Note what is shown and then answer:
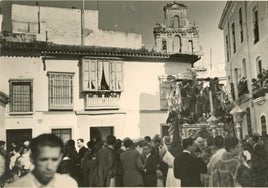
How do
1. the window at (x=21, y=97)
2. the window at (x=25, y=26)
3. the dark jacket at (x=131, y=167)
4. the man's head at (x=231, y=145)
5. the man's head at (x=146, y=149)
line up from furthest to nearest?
the window at (x=25, y=26) → the window at (x=21, y=97) → the man's head at (x=146, y=149) → the dark jacket at (x=131, y=167) → the man's head at (x=231, y=145)

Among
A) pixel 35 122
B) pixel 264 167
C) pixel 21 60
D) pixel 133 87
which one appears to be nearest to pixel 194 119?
pixel 133 87

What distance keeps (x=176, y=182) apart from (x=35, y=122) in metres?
2.09

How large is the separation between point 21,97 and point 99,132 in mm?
1318

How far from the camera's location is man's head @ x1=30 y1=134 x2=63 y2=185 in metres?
3.10

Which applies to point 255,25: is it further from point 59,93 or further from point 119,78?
point 59,93

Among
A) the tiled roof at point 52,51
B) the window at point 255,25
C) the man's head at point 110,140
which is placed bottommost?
the man's head at point 110,140

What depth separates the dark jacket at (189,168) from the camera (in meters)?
3.71

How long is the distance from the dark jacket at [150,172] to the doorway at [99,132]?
3.12 ft

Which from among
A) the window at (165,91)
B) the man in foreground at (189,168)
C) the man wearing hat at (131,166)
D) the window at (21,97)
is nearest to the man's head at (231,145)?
the man in foreground at (189,168)

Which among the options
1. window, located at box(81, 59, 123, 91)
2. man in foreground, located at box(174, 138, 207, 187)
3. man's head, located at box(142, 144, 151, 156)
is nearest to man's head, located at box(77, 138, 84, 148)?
man's head, located at box(142, 144, 151, 156)

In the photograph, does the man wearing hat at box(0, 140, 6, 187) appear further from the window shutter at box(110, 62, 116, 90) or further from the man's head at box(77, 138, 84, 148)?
the window shutter at box(110, 62, 116, 90)

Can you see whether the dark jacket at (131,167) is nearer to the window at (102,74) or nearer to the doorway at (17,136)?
the doorway at (17,136)

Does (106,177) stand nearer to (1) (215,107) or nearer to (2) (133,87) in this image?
(2) (133,87)

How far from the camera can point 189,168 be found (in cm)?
371
